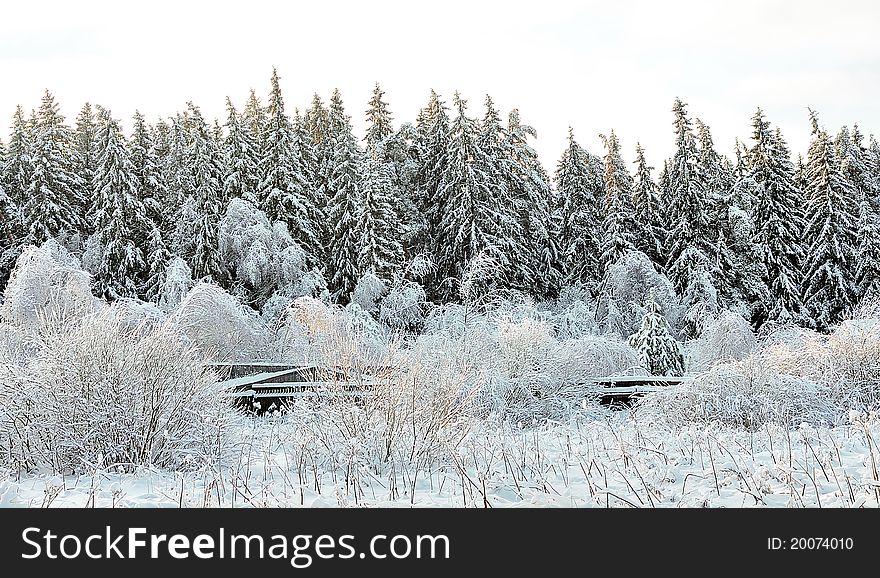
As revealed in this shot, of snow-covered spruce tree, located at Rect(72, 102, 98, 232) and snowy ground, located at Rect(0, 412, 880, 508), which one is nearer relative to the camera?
snowy ground, located at Rect(0, 412, 880, 508)

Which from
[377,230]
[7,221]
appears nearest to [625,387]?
[377,230]

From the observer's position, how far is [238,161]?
100ft

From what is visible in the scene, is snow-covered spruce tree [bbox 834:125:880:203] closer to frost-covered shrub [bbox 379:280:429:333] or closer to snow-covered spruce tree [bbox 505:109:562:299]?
snow-covered spruce tree [bbox 505:109:562:299]

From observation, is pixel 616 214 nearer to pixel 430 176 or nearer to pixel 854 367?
pixel 430 176

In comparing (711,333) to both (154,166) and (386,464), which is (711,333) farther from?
(154,166)

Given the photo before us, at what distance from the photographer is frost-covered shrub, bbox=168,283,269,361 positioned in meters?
18.3

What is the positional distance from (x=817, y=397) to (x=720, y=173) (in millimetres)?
23778

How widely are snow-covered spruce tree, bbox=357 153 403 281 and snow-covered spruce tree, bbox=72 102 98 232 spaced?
9.89 metres

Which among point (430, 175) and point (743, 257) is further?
point (430, 175)

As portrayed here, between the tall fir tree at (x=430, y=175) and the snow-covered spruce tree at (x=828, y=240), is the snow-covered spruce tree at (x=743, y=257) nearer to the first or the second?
the snow-covered spruce tree at (x=828, y=240)

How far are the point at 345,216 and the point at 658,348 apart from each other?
13.4 meters

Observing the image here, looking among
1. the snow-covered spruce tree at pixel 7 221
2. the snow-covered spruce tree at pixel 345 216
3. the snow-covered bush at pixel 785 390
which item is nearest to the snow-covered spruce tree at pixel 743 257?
the snow-covered spruce tree at pixel 345 216

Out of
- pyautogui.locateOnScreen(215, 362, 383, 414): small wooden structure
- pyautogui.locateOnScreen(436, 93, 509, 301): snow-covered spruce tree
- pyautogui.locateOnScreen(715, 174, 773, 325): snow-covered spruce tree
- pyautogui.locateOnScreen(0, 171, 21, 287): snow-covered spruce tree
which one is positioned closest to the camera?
pyautogui.locateOnScreen(215, 362, 383, 414): small wooden structure
